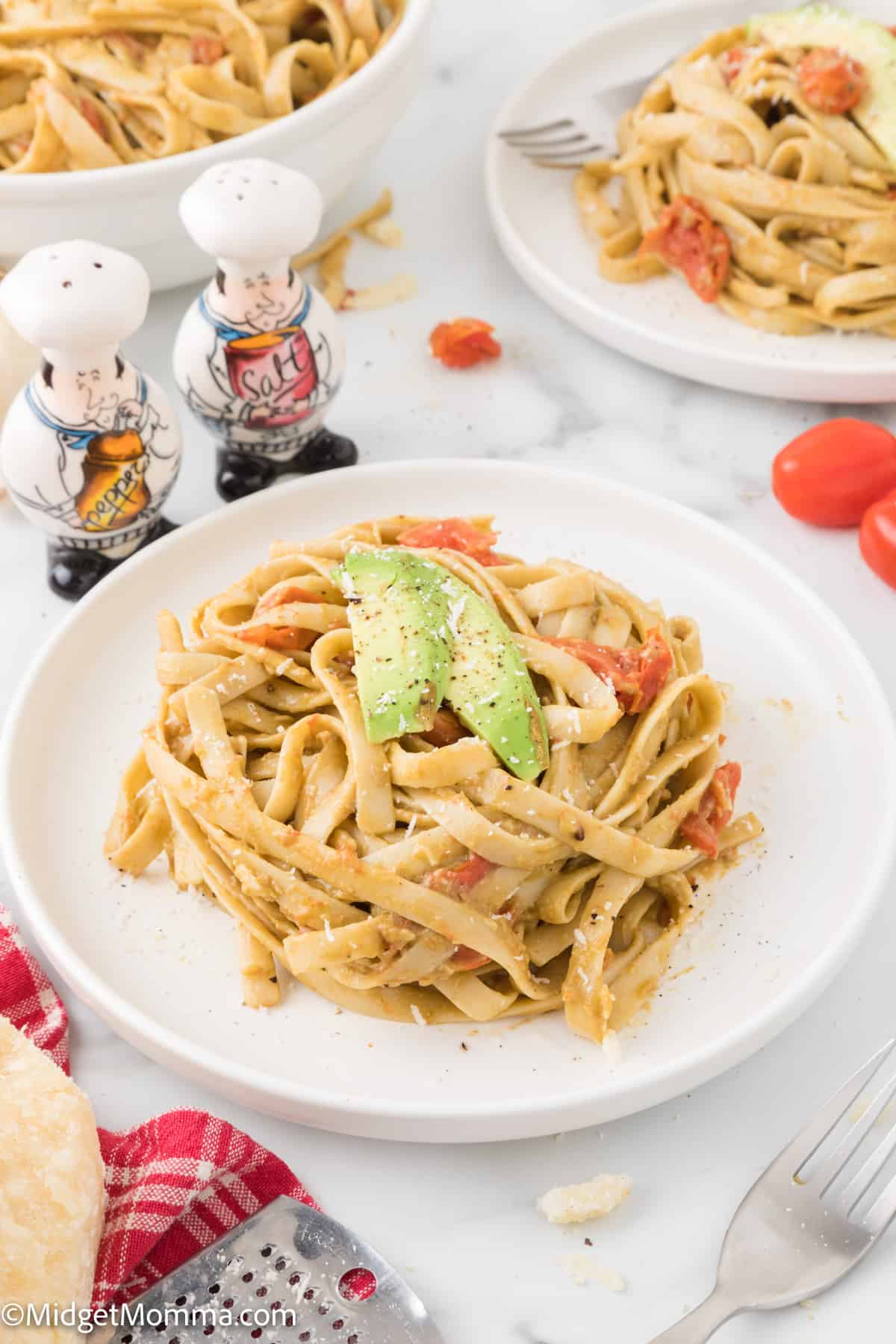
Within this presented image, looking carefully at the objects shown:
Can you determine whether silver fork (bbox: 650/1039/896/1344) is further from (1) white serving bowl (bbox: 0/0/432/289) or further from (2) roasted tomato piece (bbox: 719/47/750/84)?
(2) roasted tomato piece (bbox: 719/47/750/84)

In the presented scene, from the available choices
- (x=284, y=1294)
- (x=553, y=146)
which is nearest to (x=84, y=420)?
(x=284, y=1294)

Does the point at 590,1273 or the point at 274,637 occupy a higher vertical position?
the point at 274,637

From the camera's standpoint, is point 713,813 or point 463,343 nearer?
point 713,813

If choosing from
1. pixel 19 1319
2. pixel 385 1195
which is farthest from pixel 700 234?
pixel 19 1319

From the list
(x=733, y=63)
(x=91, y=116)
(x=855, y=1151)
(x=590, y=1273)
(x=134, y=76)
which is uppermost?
(x=733, y=63)

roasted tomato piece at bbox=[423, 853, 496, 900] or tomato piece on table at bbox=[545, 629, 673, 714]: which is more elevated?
tomato piece on table at bbox=[545, 629, 673, 714]

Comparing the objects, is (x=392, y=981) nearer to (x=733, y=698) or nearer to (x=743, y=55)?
(x=733, y=698)

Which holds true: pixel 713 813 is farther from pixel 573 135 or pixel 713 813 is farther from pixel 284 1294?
pixel 573 135

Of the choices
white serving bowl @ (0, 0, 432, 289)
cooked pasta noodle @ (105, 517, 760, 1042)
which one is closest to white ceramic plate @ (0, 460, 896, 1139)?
cooked pasta noodle @ (105, 517, 760, 1042)
